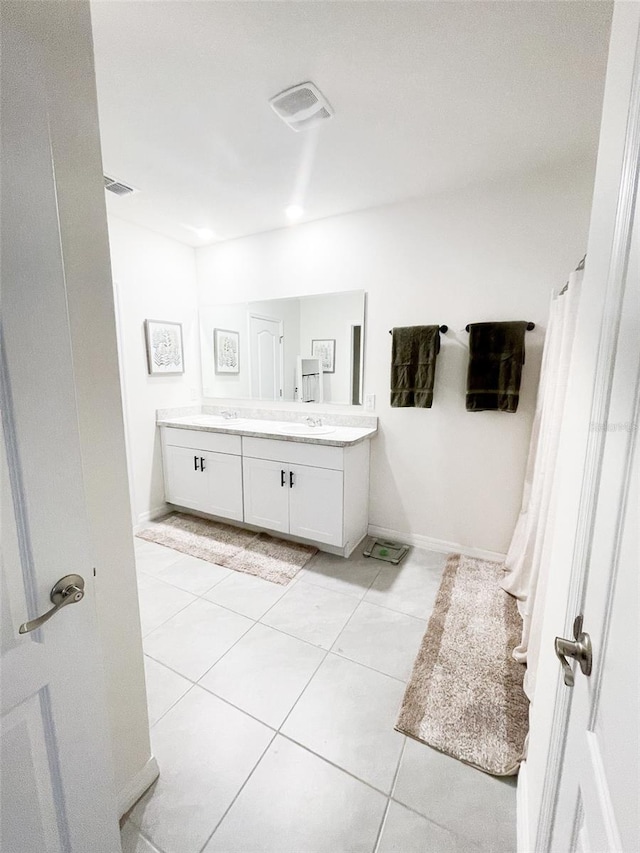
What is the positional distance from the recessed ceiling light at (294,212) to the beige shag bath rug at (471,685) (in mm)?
2828

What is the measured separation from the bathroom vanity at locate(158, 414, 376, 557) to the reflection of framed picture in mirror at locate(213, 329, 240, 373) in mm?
553

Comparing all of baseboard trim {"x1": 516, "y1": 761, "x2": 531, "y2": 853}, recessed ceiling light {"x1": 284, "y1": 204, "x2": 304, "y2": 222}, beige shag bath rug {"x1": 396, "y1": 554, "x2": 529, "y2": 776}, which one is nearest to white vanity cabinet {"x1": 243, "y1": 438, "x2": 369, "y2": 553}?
beige shag bath rug {"x1": 396, "y1": 554, "x2": 529, "y2": 776}

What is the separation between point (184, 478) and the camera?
311 cm

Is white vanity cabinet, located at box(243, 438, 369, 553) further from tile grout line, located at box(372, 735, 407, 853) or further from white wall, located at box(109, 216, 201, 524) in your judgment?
tile grout line, located at box(372, 735, 407, 853)

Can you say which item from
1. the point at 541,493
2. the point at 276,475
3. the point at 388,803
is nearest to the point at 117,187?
the point at 276,475

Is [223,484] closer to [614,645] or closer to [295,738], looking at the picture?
[295,738]

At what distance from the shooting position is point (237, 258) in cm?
313

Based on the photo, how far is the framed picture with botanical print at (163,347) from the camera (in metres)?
2.98

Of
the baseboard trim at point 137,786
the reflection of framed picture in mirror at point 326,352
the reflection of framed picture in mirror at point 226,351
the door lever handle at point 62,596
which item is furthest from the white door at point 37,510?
the reflection of framed picture in mirror at point 226,351

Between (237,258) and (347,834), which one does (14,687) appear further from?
(237,258)

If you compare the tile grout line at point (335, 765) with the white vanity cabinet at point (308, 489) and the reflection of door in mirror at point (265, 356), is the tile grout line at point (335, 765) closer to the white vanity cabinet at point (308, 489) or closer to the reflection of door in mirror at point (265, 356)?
the white vanity cabinet at point (308, 489)

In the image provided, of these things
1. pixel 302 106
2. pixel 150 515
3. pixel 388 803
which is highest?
pixel 302 106

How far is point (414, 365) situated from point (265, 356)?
137 cm

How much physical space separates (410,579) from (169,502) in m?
2.27
